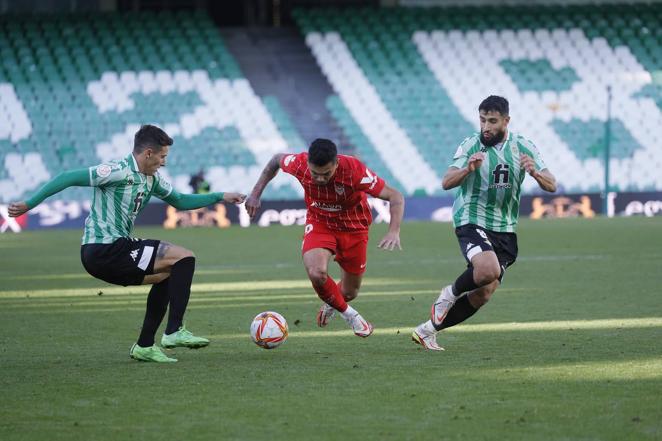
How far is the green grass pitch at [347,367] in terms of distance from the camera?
5711mm

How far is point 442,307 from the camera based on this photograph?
842 cm

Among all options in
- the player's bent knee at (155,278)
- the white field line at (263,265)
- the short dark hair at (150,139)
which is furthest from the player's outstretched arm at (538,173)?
the white field line at (263,265)

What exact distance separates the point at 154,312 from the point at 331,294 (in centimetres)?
133

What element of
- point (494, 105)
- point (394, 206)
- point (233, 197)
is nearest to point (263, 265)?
point (394, 206)

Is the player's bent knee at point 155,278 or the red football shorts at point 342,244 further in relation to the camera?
the red football shorts at point 342,244

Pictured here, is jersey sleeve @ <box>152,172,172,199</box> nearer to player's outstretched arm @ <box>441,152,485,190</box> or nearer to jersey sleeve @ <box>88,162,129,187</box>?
jersey sleeve @ <box>88,162,129,187</box>

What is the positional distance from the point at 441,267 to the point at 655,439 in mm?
11216

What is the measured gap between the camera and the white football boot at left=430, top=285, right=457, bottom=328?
838cm

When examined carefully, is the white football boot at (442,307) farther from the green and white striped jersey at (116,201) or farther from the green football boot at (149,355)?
the green and white striped jersey at (116,201)

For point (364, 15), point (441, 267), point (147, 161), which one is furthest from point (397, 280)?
point (364, 15)

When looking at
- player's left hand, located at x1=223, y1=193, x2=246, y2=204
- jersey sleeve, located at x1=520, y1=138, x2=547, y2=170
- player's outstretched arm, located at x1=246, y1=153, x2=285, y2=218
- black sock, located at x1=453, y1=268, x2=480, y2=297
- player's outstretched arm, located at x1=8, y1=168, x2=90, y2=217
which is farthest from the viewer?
player's outstretched arm, located at x1=246, y1=153, x2=285, y2=218

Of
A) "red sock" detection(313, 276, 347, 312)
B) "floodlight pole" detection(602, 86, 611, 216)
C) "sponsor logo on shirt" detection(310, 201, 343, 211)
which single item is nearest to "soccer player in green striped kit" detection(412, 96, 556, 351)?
"red sock" detection(313, 276, 347, 312)

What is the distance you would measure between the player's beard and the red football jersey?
82 cm

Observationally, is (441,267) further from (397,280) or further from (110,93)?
(110,93)
